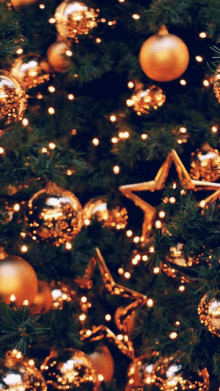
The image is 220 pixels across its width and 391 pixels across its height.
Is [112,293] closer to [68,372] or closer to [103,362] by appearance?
[103,362]

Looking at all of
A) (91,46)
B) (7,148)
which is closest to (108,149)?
(91,46)

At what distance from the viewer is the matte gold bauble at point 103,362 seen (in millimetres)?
1521

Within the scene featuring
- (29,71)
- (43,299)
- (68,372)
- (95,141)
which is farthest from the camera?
(95,141)

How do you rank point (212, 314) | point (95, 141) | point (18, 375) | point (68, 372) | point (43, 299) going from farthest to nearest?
point (95, 141) → point (43, 299) → point (68, 372) → point (18, 375) → point (212, 314)

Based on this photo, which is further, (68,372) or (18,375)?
(68,372)

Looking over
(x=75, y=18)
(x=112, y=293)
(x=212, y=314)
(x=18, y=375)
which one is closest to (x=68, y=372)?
(x=18, y=375)

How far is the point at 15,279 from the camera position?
1249mm

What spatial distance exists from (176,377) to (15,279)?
0.38 meters

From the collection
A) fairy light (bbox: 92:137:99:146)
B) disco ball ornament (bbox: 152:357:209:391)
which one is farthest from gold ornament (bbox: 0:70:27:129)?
disco ball ornament (bbox: 152:357:209:391)

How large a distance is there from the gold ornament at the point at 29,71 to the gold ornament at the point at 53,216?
0.30 meters

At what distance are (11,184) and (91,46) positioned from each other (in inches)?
22.0

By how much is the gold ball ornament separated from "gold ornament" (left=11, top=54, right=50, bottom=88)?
0.26 metres

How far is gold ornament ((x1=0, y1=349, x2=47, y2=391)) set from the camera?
1191 mm

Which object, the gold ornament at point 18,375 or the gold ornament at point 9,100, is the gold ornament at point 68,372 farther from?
the gold ornament at point 9,100
